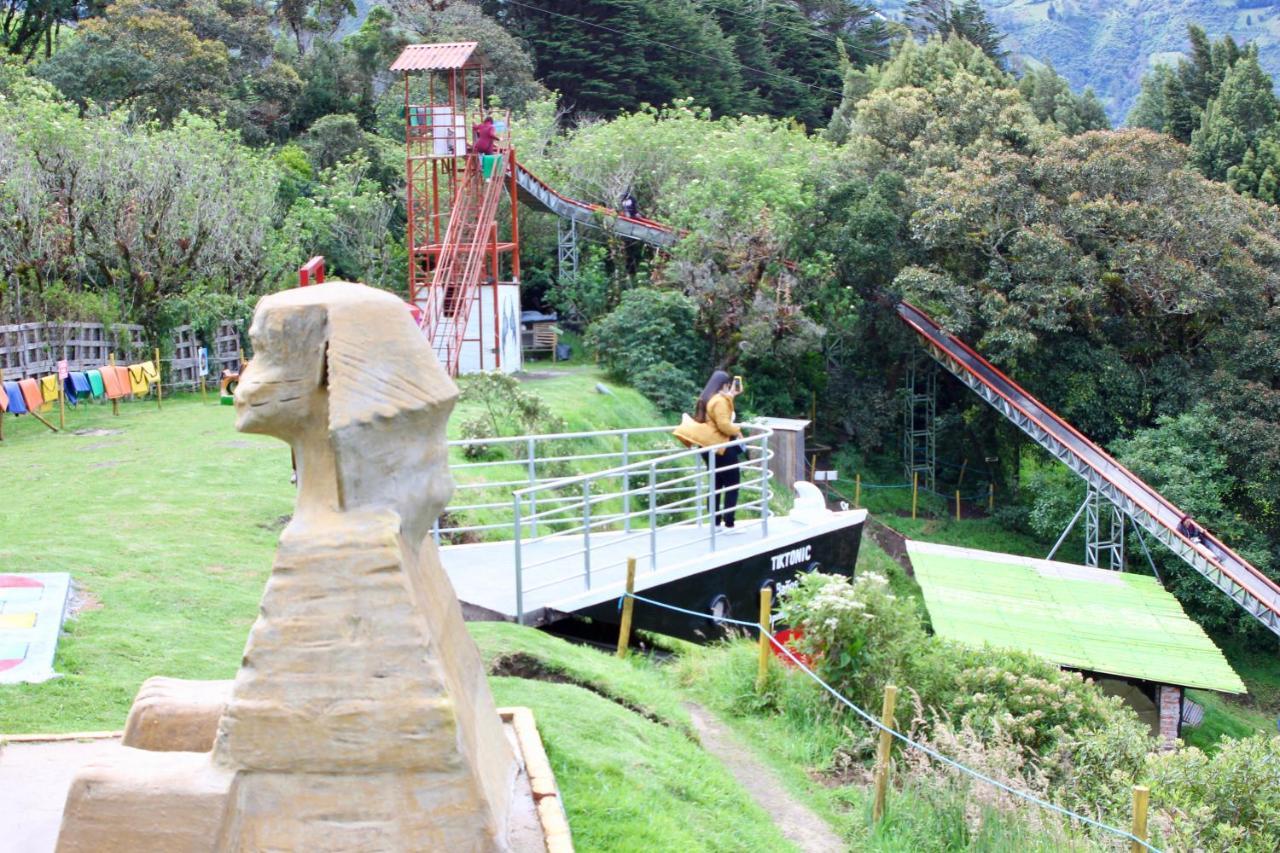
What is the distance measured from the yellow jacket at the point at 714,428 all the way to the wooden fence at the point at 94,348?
11635 millimetres

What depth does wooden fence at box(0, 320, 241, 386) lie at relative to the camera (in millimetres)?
19312

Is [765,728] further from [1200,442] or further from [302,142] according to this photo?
[302,142]

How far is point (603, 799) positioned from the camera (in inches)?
256

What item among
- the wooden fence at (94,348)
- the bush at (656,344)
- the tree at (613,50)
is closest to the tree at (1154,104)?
the tree at (613,50)

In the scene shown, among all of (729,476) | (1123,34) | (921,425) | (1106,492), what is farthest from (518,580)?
(1123,34)

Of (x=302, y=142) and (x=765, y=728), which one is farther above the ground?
(x=302, y=142)

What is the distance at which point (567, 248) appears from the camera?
31.5 m

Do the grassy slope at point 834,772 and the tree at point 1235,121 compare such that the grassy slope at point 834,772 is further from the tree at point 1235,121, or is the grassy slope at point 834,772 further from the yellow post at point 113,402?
the tree at point 1235,121

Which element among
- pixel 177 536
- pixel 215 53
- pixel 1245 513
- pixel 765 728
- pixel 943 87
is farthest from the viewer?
pixel 215 53

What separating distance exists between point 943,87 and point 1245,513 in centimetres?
1134

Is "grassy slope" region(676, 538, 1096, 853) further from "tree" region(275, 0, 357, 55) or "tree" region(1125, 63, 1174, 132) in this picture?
"tree" region(1125, 63, 1174, 132)

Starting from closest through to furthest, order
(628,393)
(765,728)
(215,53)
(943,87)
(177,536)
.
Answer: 1. (765,728)
2. (177,536)
3. (628,393)
4. (943,87)
5. (215,53)

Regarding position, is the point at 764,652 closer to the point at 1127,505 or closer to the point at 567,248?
the point at 1127,505

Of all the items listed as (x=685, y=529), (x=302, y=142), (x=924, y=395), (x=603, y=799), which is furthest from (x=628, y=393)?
(x=603, y=799)
